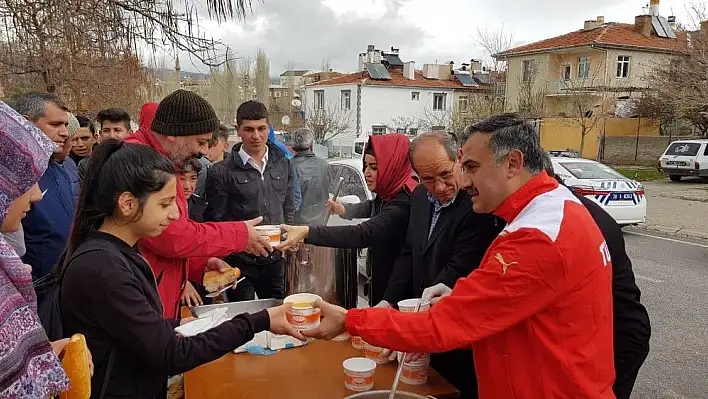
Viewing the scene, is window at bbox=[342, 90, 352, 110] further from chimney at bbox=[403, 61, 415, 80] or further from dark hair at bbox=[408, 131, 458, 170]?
dark hair at bbox=[408, 131, 458, 170]

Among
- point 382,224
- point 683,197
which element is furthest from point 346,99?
point 382,224

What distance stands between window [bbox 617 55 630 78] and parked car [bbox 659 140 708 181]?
13.7 metres

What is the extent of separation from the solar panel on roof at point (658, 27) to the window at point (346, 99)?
20.7m

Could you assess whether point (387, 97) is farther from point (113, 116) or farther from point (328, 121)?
point (113, 116)

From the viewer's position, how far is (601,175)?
10.3 metres

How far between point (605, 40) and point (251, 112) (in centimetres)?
3222

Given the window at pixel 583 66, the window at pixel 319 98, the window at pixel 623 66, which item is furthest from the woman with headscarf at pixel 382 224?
the window at pixel 319 98

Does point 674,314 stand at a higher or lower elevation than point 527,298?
Result: lower

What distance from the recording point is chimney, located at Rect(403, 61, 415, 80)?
141ft

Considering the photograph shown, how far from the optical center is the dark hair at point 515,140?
5.81ft

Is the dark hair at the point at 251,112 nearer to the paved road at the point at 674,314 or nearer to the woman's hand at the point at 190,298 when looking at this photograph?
the woman's hand at the point at 190,298

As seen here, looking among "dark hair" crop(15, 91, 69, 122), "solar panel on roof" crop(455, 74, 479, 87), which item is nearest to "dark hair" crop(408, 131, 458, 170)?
"dark hair" crop(15, 91, 69, 122)

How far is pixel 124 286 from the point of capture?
1.66m

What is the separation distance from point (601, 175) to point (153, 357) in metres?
10.1
